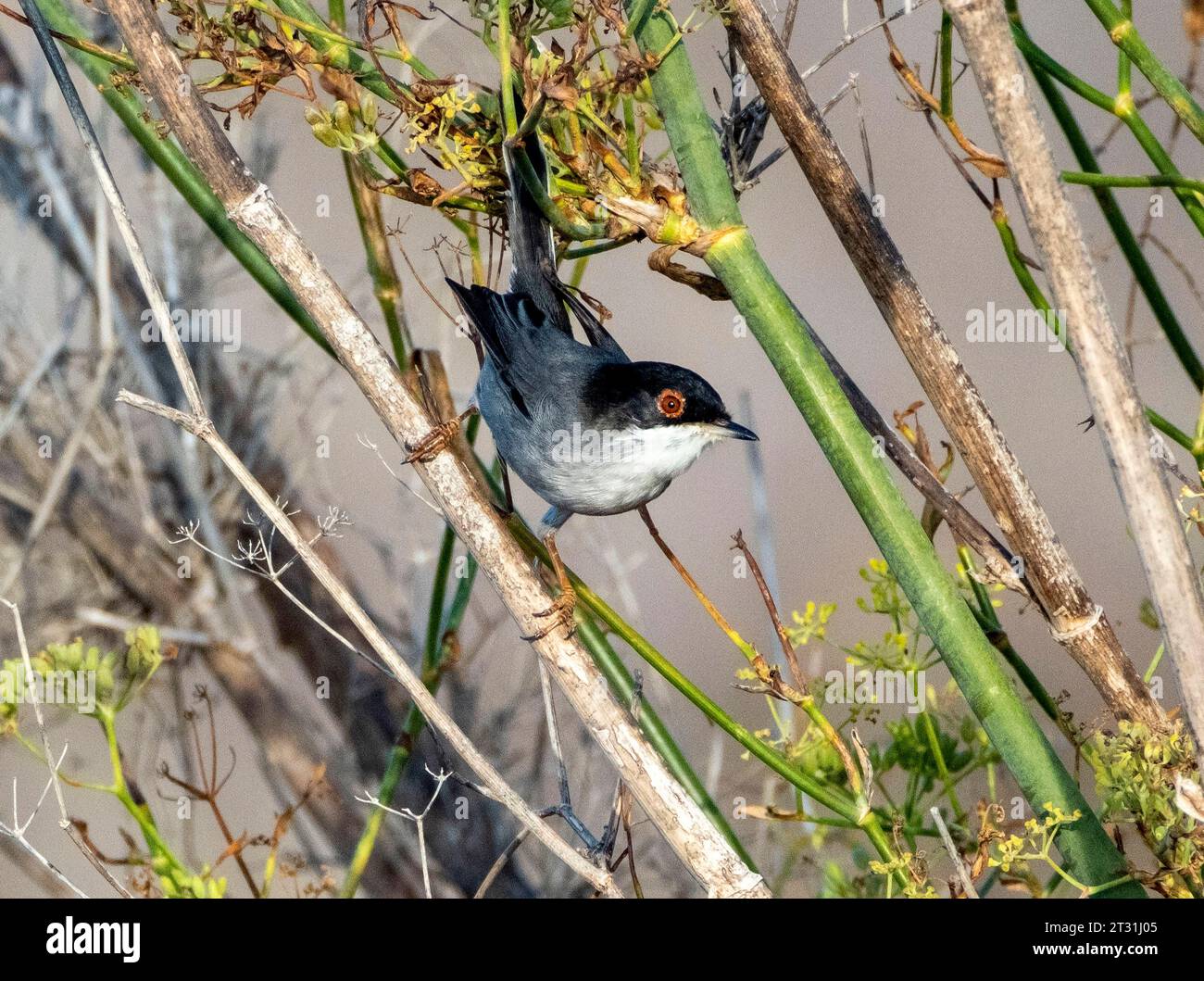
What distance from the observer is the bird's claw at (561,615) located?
133cm

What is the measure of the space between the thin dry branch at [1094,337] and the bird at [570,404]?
0.85 metres

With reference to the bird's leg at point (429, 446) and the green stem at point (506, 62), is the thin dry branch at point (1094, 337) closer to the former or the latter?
the green stem at point (506, 62)

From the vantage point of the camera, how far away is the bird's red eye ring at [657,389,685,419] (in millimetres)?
1743

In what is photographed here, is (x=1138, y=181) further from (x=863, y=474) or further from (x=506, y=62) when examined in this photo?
(x=506, y=62)

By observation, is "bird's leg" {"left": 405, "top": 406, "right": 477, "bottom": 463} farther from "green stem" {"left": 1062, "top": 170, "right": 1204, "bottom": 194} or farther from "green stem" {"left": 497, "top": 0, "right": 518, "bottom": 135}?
"green stem" {"left": 1062, "top": 170, "right": 1204, "bottom": 194}

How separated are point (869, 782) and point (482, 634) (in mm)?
1457

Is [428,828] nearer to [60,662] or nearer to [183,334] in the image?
[183,334]

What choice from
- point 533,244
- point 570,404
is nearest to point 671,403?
point 570,404

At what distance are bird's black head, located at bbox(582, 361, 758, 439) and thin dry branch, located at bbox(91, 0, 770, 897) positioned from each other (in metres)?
0.43

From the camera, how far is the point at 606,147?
1.18 metres

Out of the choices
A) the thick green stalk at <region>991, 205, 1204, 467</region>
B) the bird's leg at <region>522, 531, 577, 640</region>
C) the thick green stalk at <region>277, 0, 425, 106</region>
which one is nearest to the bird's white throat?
the bird's leg at <region>522, 531, 577, 640</region>

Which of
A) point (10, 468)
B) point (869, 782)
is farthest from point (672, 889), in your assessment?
point (10, 468)

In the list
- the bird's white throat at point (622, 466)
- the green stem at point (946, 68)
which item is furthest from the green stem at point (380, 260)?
the green stem at point (946, 68)

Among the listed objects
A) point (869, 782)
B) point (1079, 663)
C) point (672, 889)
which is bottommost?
point (672, 889)
